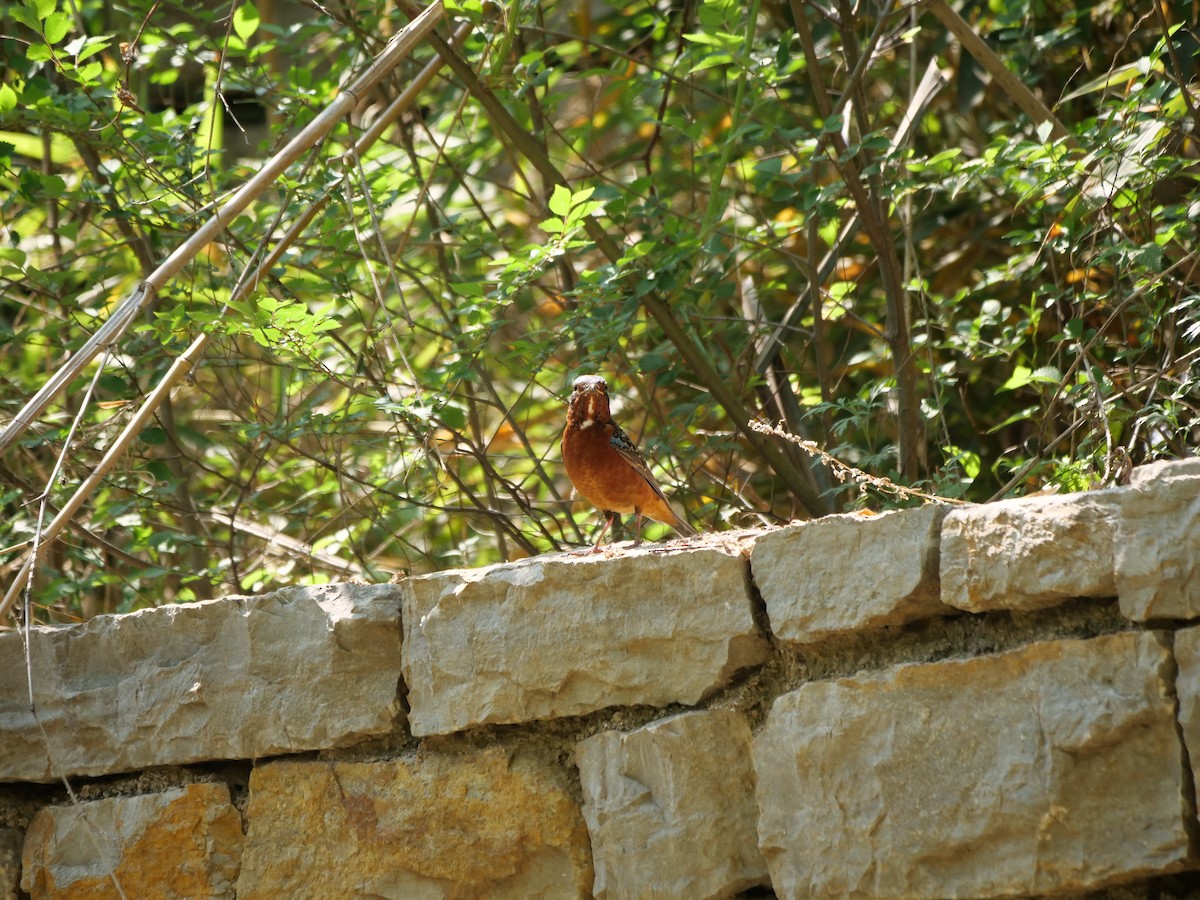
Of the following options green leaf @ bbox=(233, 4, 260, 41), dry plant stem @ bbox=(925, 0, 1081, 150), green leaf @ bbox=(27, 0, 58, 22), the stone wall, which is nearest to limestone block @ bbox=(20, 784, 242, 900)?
the stone wall

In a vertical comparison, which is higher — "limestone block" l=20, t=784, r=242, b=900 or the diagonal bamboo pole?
the diagonal bamboo pole

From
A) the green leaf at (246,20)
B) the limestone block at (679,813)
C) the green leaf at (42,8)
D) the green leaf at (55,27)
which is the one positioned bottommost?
the limestone block at (679,813)

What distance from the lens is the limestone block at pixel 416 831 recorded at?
8.77 ft

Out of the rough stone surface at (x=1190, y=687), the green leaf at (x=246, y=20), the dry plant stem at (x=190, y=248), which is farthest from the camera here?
the green leaf at (x=246, y=20)

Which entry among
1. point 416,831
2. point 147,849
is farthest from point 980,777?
point 147,849

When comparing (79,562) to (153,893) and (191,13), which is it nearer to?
(191,13)

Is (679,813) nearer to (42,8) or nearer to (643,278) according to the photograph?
(643,278)

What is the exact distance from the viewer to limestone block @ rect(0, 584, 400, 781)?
2.85m

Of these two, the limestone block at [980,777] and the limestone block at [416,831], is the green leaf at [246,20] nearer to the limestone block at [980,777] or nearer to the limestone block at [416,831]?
the limestone block at [416,831]

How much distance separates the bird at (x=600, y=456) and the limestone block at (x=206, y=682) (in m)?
0.78

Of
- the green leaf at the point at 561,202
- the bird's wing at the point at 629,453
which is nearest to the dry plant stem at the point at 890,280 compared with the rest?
the bird's wing at the point at 629,453

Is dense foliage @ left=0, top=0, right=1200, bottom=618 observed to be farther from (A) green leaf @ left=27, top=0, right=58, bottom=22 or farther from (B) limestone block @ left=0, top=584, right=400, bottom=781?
(B) limestone block @ left=0, top=584, right=400, bottom=781

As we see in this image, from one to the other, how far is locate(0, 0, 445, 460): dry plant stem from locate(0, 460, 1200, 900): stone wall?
1.89 feet

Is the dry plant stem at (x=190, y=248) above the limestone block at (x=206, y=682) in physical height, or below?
above
